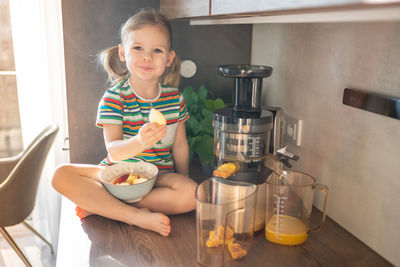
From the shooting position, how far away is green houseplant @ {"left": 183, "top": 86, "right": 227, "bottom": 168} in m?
1.24

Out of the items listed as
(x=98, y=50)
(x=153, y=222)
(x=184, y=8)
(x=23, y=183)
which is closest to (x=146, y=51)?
(x=184, y=8)

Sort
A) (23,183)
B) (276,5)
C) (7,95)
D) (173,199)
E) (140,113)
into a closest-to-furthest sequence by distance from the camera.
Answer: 1. (276,5)
2. (173,199)
3. (140,113)
4. (23,183)
5. (7,95)

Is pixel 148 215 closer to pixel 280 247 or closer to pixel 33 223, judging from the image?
pixel 280 247

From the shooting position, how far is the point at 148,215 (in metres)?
0.93

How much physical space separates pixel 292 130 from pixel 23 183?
3.40ft

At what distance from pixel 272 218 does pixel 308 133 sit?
303 millimetres

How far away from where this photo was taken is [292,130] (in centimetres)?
112

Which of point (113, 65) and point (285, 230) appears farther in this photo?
point (113, 65)

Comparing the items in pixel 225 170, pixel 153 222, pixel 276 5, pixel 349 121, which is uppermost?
pixel 276 5

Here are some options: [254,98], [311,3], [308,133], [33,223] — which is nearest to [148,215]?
[254,98]

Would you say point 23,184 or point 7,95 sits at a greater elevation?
point 7,95

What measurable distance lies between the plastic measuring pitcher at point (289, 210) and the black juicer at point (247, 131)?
0.04m

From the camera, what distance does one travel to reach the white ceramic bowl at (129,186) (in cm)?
96

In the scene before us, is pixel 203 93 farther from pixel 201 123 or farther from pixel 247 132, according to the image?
pixel 247 132
